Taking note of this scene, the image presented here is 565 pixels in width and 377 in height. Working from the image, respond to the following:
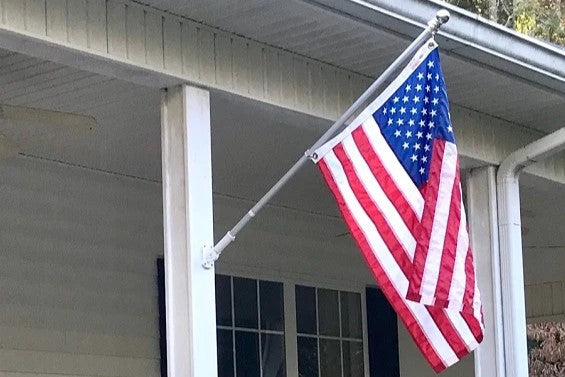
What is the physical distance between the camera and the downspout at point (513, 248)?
8.07 m

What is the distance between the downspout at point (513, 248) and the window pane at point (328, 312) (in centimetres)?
363

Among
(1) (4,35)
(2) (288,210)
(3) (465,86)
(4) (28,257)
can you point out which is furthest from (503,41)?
(2) (288,210)

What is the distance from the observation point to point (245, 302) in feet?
35.1

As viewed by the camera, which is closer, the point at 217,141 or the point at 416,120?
the point at 416,120

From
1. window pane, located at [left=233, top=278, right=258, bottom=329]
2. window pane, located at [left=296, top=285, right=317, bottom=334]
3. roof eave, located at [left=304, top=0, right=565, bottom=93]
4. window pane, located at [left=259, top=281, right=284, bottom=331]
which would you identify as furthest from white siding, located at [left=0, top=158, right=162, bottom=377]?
roof eave, located at [left=304, top=0, right=565, bottom=93]

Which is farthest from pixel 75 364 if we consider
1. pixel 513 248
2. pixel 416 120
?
pixel 416 120

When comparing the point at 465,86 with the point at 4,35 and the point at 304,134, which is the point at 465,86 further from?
the point at 4,35

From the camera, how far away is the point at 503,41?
6.92 metres

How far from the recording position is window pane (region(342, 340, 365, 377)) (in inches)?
474

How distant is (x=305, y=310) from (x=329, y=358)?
2.03ft

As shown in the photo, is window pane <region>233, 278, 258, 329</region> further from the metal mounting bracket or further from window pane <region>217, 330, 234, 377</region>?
the metal mounting bracket

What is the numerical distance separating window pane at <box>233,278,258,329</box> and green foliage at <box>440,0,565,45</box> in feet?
20.8

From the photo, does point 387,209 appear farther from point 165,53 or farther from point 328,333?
point 328,333

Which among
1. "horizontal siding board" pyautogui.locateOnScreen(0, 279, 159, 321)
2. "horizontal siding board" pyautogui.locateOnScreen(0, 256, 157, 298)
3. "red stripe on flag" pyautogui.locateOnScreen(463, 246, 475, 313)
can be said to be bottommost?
"red stripe on flag" pyautogui.locateOnScreen(463, 246, 475, 313)
